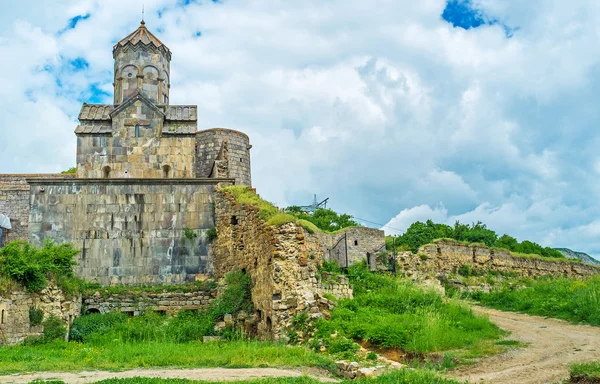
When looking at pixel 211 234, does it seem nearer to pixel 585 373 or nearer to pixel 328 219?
pixel 585 373

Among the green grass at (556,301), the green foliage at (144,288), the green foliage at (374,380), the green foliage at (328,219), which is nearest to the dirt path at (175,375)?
the green foliage at (374,380)

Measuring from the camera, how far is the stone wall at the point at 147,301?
1800 cm

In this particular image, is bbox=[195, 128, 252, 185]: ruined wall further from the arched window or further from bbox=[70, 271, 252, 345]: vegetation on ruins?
bbox=[70, 271, 252, 345]: vegetation on ruins

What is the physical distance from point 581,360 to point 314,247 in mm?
12703

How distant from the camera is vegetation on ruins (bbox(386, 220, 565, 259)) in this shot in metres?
40.1

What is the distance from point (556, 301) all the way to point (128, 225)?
1388 centimetres

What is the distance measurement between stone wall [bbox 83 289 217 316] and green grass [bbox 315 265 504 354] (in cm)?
519

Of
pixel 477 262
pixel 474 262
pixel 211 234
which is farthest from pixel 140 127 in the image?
pixel 477 262

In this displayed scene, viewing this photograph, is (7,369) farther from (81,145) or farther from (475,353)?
(81,145)

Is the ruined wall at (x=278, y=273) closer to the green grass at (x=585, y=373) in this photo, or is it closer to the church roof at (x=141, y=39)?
the green grass at (x=585, y=373)

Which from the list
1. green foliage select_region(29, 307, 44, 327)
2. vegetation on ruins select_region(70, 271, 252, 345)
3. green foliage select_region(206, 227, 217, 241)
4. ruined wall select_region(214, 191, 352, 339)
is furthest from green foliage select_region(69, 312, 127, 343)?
ruined wall select_region(214, 191, 352, 339)

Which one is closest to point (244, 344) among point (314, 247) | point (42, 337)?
point (42, 337)

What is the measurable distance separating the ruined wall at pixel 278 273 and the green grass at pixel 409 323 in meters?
0.86

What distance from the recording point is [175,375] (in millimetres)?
10672
